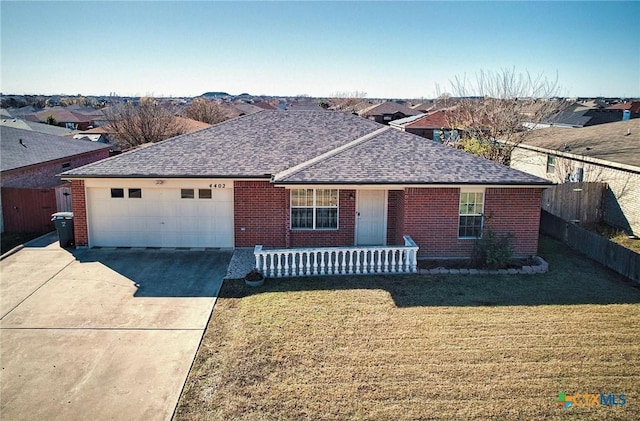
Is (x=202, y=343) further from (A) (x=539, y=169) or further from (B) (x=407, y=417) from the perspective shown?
(A) (x=539, y=169)

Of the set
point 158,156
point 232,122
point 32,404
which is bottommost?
point 32,404

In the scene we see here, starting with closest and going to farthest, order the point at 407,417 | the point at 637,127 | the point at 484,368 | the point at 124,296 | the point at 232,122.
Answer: the point at 407,417 → the point at 484,368 → the point at 124,296 → the point at 232,122 → the point at 637,127

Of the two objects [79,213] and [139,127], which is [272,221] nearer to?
[79,213]

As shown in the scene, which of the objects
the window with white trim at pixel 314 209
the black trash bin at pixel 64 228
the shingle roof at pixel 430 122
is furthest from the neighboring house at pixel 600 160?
the black trash bin at pixel 64 228

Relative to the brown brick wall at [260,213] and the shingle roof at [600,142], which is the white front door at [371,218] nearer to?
the brown brick wall at [260,213]

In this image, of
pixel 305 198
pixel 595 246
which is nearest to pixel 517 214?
pixel 595 246

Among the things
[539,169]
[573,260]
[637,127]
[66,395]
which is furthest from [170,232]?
[637,127]
